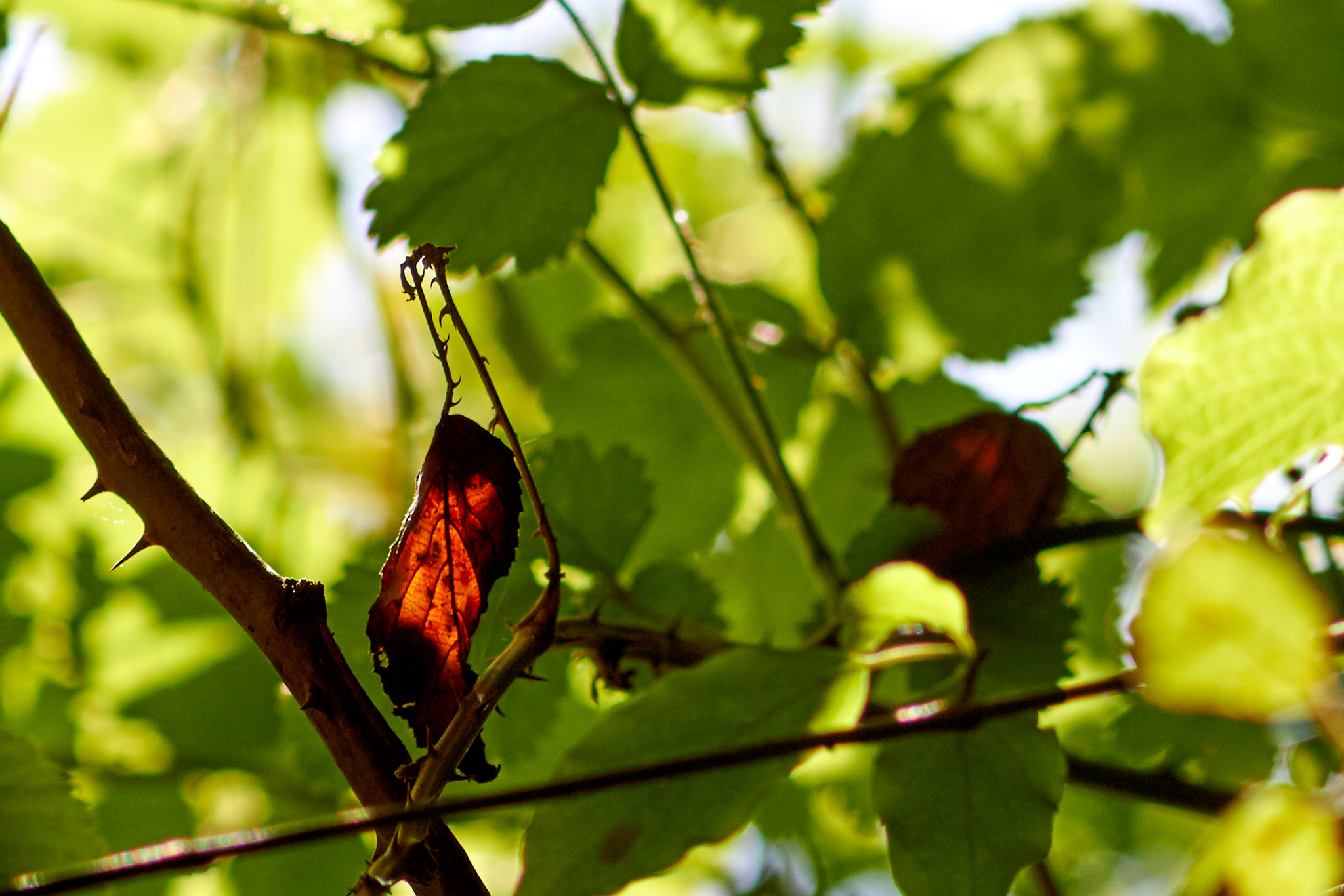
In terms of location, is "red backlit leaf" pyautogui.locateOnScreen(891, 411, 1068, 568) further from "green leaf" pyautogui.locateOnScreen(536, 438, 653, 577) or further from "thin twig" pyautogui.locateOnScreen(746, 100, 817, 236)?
"thin twig" pyautogui.locateOnScreen(746, 100, 817, 236)

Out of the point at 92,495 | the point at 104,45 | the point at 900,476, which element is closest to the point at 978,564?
the point at 900,476

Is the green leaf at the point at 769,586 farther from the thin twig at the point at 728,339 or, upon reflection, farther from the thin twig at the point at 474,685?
the thin twig at the point at 474,685

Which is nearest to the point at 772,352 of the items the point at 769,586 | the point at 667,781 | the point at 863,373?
the point at 863,373

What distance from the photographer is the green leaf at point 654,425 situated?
27.9 inches

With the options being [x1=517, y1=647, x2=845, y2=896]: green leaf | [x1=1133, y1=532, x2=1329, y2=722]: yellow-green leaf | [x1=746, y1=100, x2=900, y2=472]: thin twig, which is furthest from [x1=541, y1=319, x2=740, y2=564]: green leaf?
[x1=1133, y1=532, x2=1329, y2=722]: yellow-green leaf

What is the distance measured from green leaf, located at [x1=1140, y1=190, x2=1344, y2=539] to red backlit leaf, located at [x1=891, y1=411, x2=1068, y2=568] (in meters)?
0.17

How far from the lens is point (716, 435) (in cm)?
72

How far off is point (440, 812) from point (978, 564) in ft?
1.17

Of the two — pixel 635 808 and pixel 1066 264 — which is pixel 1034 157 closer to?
pixel 1066 264

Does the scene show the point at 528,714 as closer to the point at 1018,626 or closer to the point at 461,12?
the point at 1018,626

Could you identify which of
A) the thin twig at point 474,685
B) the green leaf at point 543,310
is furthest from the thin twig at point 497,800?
the green leaf at point 543,310

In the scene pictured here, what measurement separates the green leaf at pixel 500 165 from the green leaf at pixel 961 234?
0.65 feet

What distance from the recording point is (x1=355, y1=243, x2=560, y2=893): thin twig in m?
0.30

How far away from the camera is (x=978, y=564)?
544 mm
